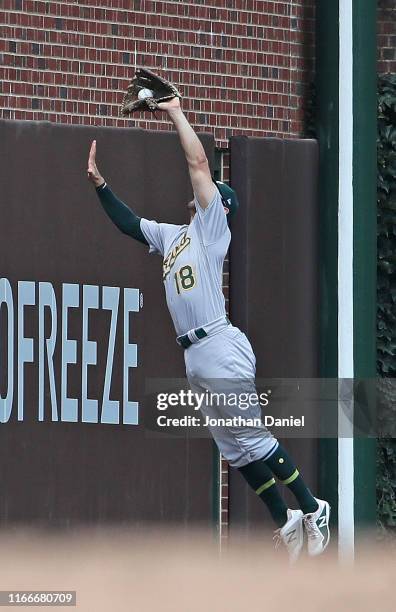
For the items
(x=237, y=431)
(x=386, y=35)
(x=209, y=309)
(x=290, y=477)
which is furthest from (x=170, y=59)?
(x=290, y=477)

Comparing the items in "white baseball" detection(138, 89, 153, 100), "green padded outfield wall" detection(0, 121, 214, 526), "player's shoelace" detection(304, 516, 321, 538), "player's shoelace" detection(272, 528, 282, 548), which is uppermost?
"white baseball" detection(138, 89, 153, 100)

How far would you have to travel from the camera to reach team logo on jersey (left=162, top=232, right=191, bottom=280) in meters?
11.2

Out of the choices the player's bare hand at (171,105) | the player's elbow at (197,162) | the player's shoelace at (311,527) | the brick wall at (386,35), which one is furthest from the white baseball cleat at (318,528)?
the brick wall at (386,35)

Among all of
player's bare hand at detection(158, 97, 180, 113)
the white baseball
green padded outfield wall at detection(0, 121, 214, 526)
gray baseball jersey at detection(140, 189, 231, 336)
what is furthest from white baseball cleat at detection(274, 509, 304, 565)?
the white baseball

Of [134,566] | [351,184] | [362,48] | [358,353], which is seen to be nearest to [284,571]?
[134,566]

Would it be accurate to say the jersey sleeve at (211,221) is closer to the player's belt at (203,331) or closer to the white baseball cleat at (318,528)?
the player's belt at (203,331)

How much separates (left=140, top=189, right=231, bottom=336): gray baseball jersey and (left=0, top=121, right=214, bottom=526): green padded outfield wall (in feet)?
1.69

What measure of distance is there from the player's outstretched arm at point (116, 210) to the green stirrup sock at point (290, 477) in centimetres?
178

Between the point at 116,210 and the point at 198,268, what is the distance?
766 millimetres

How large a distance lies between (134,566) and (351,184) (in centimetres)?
343

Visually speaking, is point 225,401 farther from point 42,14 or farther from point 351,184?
point 42,14

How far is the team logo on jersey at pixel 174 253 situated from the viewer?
1116 centimetres

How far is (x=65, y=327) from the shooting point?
1145 cm

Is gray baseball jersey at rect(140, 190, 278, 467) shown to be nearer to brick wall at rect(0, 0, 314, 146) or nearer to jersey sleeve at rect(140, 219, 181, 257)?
jersey sleeve at rect(140, 219, 181, 257)
